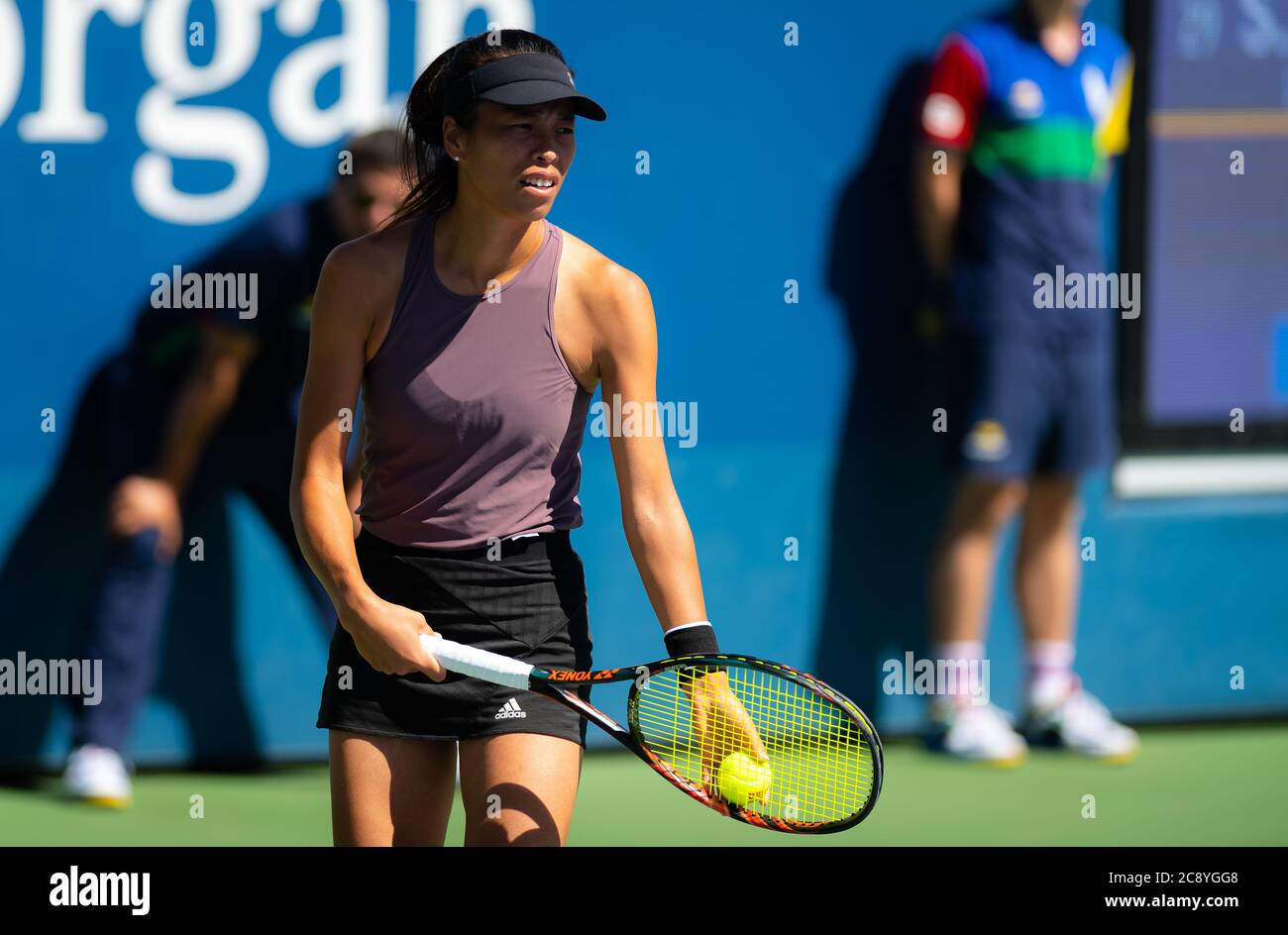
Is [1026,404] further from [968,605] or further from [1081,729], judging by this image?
[1081,729]

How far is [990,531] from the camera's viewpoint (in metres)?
5.34

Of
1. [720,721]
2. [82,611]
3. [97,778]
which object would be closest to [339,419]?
[720,721]

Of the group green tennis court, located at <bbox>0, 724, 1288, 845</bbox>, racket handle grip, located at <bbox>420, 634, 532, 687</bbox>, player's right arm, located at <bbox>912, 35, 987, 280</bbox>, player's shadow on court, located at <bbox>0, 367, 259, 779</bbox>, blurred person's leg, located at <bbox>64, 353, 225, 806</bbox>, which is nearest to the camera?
racket handle grip, located at <bbox>420, 634, 532, 687</bbox>

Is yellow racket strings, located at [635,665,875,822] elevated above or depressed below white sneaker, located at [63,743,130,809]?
above

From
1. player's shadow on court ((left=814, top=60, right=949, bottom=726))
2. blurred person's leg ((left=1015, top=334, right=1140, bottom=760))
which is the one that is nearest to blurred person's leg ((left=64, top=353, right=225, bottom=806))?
player's shadow on court ((left=814, top=60, right=949, bottom=726))

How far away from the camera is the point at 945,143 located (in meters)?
5.24

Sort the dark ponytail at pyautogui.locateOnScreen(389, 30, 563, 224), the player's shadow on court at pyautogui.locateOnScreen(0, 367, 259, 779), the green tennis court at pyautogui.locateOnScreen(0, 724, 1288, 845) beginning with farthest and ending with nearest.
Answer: the player's shadow on court at pyautogui.locateOnScreen(0, 367, 259, 779)
the green tennis court at pyautogui.locateOnScreen(0, 724, 1288, 845)
the dark ponytail at pyautogui.locateOnScreen(389, 30, 563, 224)

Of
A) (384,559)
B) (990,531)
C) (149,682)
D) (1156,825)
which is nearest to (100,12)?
(149,682)

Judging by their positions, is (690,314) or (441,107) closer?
(441,107)

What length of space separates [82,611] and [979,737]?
252 cm

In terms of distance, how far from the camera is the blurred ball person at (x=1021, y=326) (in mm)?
5203

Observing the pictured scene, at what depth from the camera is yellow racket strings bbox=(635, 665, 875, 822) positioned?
2908mm

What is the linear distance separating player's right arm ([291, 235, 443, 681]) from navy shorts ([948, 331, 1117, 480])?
2.66m

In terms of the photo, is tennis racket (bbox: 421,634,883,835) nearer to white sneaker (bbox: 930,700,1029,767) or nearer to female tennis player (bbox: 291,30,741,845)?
female tennis player (bbox: 291,30,741,845)
